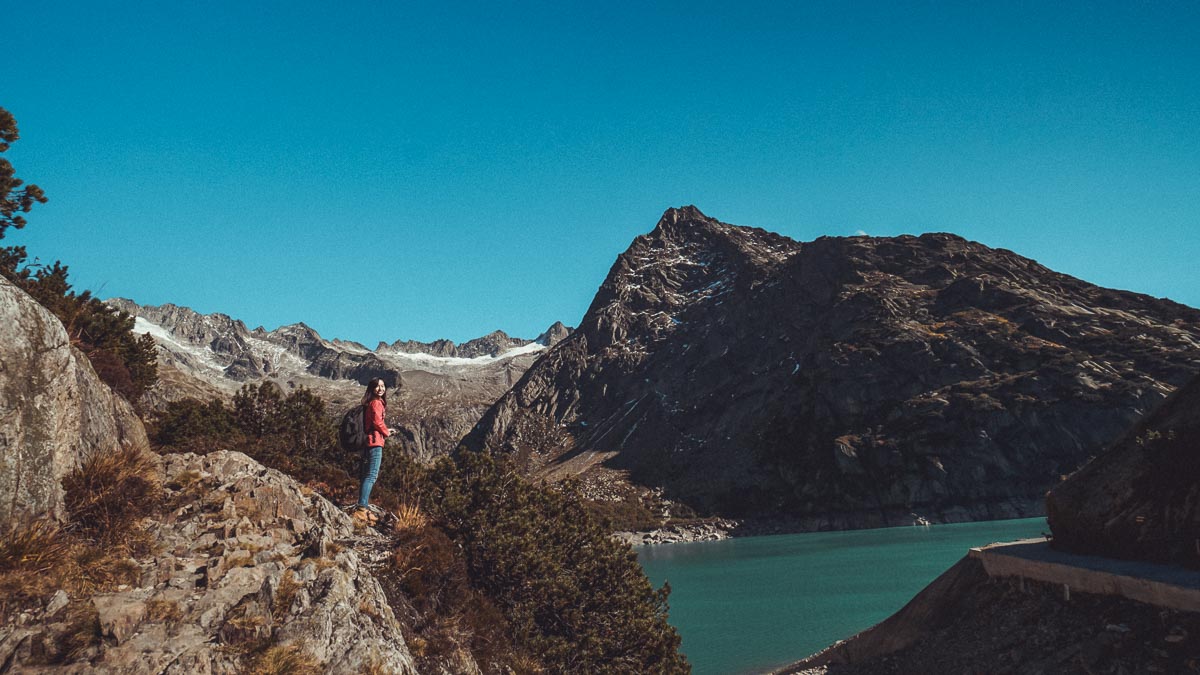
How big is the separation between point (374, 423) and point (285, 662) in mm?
6645

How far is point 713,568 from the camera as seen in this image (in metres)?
110

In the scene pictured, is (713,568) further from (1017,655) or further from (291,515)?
(291,515)

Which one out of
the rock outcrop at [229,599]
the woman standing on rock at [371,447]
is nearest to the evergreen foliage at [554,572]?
the woman standing on rock at [371,447]

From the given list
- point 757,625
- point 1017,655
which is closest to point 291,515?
point 1017,655

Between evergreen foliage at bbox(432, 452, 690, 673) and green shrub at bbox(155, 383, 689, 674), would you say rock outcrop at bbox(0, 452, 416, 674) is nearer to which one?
green shrub at bbox(155, 383, 689, 674)

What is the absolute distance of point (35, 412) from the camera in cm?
857

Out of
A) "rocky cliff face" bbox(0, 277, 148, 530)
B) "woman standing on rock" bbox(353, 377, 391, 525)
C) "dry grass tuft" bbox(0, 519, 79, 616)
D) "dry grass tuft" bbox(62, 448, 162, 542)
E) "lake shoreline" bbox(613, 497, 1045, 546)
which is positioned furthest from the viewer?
"lake shoreline" bbox(613, 497, 1045, 546)

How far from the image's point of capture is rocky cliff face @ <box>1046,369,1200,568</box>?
48.8 feet

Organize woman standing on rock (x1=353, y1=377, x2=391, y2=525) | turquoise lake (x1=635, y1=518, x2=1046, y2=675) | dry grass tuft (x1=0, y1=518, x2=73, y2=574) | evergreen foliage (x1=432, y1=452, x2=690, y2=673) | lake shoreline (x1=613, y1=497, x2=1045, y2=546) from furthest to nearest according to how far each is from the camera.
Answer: lake shoreline (x1=613, y1=497, x2=1045, y2=546), turquoise lake (x1=635, y1=518, x2=1046, y2=675), evergreen foliage (x1=432, y1=452, x2=690, y2=673), woman standing on rock (x1=353, y1=377, x2=391, y2=525), dry grass tuft (x1=0, y1=518, x2=73, y2=574)

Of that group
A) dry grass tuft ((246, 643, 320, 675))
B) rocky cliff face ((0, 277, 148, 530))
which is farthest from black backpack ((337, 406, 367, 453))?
dry grass tuft ((246, 643, 320, 675))

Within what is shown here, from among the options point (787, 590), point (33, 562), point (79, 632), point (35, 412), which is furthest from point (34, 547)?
point (787, 590)

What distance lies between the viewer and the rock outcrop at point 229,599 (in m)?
7.00

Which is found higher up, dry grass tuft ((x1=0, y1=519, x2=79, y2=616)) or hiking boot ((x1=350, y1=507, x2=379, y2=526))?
dry grass tuft ((x1=0, y1=519, x2=79, y2=616))

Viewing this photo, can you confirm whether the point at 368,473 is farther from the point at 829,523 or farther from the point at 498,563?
the point at 829,523
